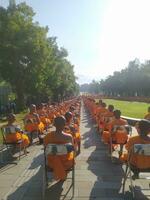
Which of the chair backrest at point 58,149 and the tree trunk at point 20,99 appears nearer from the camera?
the chair backrest at point 58,149

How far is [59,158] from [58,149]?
0.18m

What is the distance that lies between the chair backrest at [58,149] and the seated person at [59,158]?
0.09 metres

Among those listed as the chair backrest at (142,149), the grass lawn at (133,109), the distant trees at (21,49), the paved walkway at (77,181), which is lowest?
the grass lawn at (133,109)

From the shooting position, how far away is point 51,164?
930 cm

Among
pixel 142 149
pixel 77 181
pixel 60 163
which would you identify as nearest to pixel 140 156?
pixel 142 149

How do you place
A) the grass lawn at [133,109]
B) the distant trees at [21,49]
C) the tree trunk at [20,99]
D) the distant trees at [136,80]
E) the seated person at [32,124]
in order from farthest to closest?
the distant trees at [136,80], the tree trunk at [20,99], the distant trees at [21,49], the grass lawn at [133,109], the seated person at [32,124]

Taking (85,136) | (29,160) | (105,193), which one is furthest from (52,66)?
(105,193)

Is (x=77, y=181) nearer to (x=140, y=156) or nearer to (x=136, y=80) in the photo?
(x=140, y=156)

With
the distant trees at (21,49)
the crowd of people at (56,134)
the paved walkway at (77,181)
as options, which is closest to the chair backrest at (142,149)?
the paved walkway at (77,181)

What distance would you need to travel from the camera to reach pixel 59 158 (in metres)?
9.25

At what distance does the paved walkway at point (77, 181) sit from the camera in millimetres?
9281

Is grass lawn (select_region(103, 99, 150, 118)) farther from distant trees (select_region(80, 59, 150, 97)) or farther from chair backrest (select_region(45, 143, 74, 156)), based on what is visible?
distant trees (select_region(80, 59, 150, 97))

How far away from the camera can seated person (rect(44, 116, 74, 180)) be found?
918cm

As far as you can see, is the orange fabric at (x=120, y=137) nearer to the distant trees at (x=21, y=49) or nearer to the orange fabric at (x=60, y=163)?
the orange fabric at (x=60, y=163)
